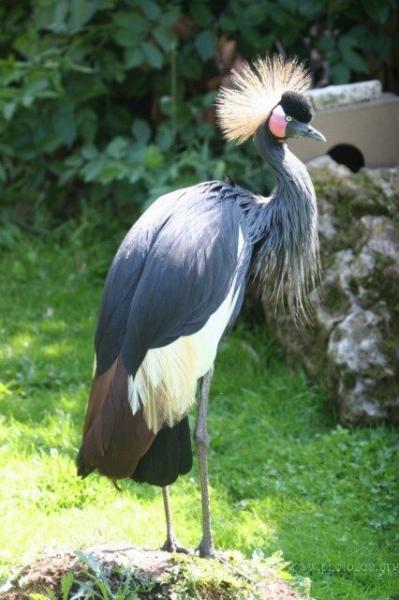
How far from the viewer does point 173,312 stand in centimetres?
337

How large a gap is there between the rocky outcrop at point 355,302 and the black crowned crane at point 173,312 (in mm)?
1242

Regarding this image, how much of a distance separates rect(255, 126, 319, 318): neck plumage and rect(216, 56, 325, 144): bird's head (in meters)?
0.05

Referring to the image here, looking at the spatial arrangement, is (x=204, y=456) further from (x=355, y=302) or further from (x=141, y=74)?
(x=141, y=74)

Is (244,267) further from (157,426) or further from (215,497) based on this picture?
(215,497)

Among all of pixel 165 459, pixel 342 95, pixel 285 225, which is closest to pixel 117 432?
pixel 165 459

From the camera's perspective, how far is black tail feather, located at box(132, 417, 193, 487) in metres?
3.46

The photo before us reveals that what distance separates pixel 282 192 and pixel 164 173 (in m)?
2.38

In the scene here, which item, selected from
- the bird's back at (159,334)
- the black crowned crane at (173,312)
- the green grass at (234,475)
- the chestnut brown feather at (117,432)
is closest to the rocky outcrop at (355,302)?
the green grass at (234,475)

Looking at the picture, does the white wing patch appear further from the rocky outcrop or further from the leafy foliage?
the leafy foliage

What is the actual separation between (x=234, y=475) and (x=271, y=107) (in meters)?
1.62

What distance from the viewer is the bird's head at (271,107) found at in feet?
12.4

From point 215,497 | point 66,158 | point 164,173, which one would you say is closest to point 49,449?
point 215,497

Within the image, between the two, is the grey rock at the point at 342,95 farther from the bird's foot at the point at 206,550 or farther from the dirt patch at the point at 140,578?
the dirt patch at the point at 140,578

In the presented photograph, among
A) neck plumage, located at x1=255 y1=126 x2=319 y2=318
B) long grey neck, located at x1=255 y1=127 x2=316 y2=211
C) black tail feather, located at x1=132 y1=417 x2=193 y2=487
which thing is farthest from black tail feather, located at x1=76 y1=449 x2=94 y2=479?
long grey neck, located at x1=255 y1=127 x2=316 y2=211
